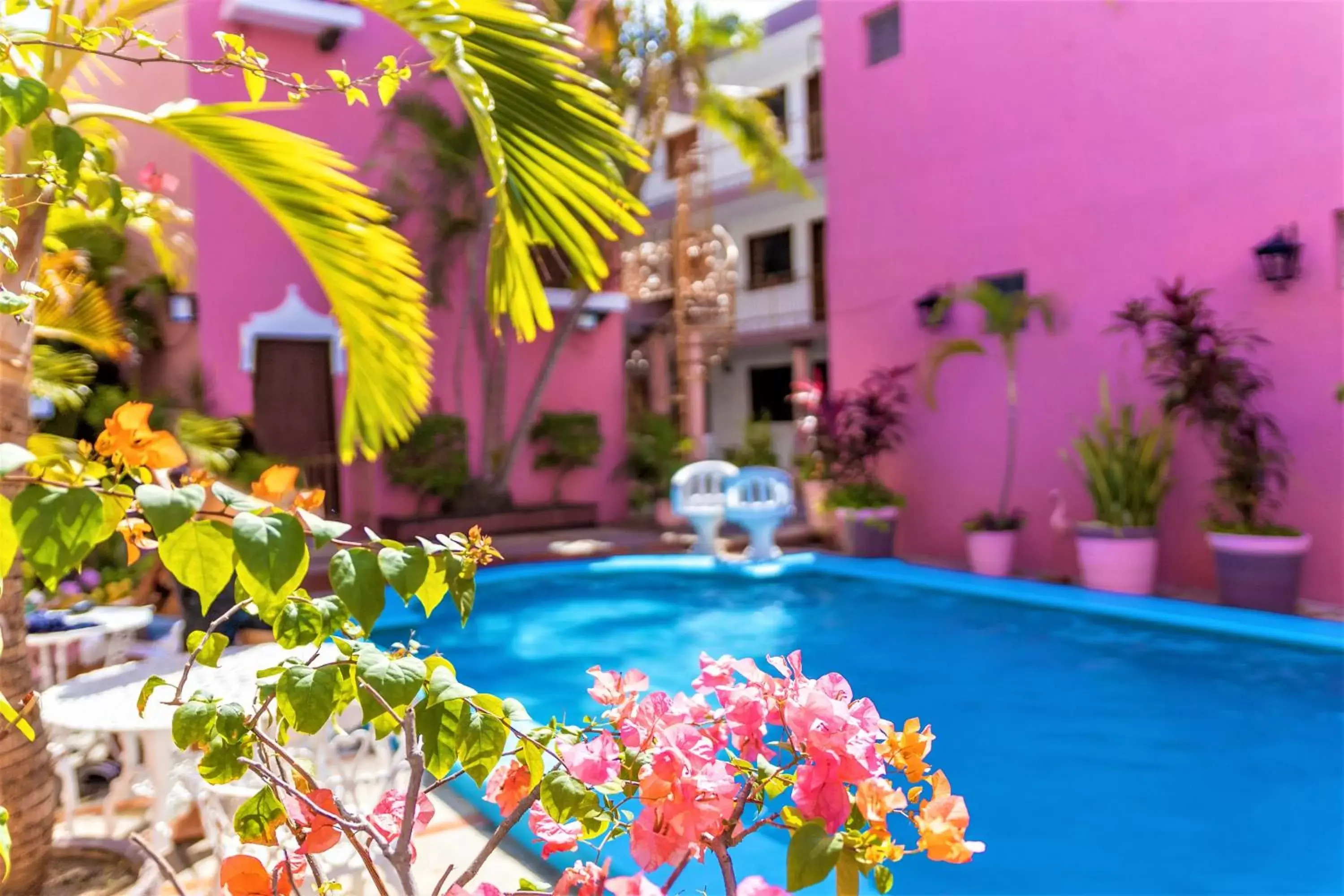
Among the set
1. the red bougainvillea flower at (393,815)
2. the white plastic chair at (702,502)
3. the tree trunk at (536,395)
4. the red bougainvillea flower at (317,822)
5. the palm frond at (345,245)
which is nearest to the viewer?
the red bougainvillea flower at (317,822)

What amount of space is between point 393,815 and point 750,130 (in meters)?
11.5

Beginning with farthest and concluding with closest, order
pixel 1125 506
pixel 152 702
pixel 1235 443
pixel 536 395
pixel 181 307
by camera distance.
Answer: pixel 536 395 → pixel 181 307 → pixel 1125 506 → pixel 1235 443 → pixel 152 702

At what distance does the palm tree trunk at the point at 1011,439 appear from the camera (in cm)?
884

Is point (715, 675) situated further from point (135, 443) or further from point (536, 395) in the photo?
point (536, 395)

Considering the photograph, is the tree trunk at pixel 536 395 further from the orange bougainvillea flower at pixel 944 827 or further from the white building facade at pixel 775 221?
the orange bougainvillea flower at pixel 944 827

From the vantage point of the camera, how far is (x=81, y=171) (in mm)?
2256

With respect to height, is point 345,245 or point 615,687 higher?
point 345,245

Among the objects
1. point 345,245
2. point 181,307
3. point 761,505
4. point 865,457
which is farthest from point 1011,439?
point 181,307

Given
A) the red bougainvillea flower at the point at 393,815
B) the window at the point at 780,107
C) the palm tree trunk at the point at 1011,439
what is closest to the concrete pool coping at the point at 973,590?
the palm tree trunk at the point at 1011,439

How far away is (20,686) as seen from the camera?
2232 mm

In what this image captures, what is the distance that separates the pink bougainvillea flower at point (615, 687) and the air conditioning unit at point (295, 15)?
33.3 ft

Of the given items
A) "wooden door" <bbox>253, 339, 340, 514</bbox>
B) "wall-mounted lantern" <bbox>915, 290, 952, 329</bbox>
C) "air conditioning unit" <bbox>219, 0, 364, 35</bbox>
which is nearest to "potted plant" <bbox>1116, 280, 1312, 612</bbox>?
"wall-mounted lantern" <bbox>915, 290, 952, 329</bbox>

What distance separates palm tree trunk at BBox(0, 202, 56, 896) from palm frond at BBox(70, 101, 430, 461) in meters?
0.45

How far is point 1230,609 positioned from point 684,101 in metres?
12.7
